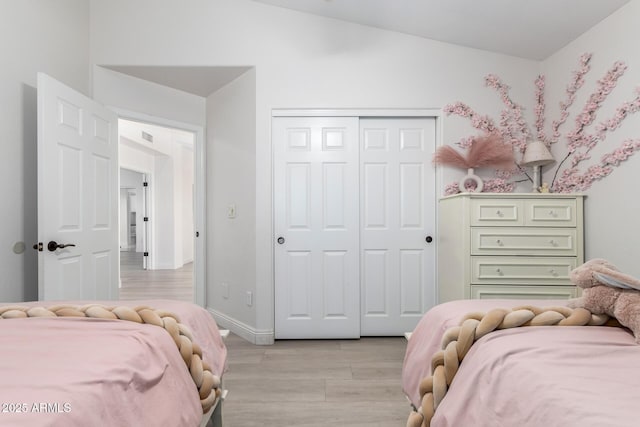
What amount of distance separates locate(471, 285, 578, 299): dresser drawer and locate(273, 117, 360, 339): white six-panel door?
1.01 m

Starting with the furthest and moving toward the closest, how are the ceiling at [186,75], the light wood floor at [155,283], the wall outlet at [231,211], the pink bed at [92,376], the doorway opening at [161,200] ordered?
the doorway opening at [161,200] → the light wood floor at [155,283] → the wall outlet at [231,211] → the ceiling at [186,75] → the pink bed at [92,376]

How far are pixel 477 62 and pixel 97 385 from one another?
3.42m

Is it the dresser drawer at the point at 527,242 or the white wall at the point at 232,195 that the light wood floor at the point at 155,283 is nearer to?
the white wall at the point at 232,195

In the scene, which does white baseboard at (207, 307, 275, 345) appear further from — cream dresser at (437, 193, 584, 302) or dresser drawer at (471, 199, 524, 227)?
dresser drawer at (471, 199, 524, 227)

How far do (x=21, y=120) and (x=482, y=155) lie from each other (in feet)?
11.2

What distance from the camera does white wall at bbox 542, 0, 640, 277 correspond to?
2.16m

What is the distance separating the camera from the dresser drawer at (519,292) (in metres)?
2.50

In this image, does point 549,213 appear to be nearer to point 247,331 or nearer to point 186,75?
point 247,331

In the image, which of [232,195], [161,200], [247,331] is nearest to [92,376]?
[247,331]

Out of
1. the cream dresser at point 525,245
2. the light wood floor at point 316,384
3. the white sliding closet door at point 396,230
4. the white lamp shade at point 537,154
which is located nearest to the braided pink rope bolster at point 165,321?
the light wood floor at point 316,384

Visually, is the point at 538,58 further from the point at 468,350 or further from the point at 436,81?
the point at 468,350

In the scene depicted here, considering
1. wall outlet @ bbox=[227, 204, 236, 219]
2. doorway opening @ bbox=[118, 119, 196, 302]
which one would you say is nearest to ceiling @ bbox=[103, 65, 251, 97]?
wall outlet @ bbox=[227, 204, 236, 219]

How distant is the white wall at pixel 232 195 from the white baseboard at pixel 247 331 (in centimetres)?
5

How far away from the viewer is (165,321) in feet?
3.58
